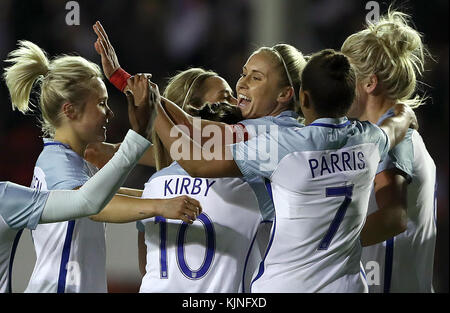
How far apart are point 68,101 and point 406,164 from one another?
1.31 meters

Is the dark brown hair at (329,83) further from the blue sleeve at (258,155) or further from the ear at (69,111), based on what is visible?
the ear at (69,111)

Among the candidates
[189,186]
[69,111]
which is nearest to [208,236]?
[189,186]

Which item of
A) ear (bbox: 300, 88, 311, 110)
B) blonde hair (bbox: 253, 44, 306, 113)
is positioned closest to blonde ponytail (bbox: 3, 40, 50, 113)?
blonde hair (bbox: 253, 44, 306, 113)

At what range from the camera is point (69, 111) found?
321cm

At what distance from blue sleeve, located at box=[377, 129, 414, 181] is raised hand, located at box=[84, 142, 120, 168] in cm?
112

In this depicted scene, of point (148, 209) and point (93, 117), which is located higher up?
point (93, 117)

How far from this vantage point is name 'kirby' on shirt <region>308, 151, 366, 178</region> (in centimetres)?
266

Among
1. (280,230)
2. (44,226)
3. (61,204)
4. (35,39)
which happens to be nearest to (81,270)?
(44,226)

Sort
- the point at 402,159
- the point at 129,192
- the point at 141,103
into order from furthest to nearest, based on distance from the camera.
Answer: the point at 129,192 < the point at 402,159 < the point at 141,103

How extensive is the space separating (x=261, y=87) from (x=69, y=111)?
756 millimetres

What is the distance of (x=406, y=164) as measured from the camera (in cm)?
321

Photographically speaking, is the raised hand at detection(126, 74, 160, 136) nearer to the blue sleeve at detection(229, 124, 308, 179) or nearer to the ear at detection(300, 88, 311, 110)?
the blue sleeve at detection(229, 124, 308, 179)

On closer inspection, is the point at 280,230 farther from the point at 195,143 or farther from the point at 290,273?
the point at 195,143

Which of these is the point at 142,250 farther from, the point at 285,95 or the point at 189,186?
the point at 285,95
